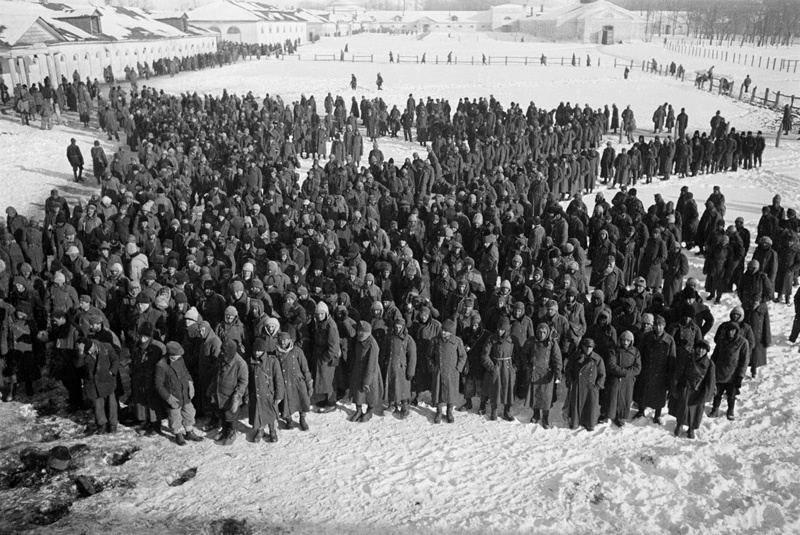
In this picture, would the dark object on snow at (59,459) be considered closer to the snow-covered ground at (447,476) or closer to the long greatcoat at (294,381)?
the snow-covered ground at (447,476)

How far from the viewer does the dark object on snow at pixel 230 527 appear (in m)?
6.07

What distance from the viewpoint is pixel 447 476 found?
22.6 feet

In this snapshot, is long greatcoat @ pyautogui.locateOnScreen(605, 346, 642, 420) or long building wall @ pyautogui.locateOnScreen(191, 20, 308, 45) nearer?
long greatcoat @ pyautogui.locateOnScreen(605, 346, 642, 420)

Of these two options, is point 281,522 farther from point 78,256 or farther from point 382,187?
point 382,187

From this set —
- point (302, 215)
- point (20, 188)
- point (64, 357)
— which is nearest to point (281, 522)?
point (64, 357)

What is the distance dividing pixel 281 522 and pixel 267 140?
15373 millimetres

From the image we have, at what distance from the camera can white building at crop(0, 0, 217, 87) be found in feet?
96.3

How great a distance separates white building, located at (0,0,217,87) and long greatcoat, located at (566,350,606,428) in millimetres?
28641

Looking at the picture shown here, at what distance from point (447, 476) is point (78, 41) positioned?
35740 millimetres

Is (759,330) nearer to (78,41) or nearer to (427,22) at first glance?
(78,41)

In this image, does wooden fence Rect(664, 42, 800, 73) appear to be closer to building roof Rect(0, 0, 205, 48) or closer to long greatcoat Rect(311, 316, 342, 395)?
building roof Rect(0, 0, 205, 48)

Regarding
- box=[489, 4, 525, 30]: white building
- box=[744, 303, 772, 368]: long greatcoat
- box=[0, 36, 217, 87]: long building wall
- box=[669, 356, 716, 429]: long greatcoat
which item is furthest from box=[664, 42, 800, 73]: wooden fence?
box=[669, 356, 716, 429]: long greatcoat

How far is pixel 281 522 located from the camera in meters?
6.20

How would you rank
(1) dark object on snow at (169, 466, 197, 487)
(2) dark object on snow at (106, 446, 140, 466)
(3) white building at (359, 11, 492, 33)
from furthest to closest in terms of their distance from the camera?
1. (3) white building at (359, 11, 492, 33)
2. (2) dark object on snow at (106, 446, 140, 466)
3. (1) dark object on snow at (169, 466, 197, 487)
